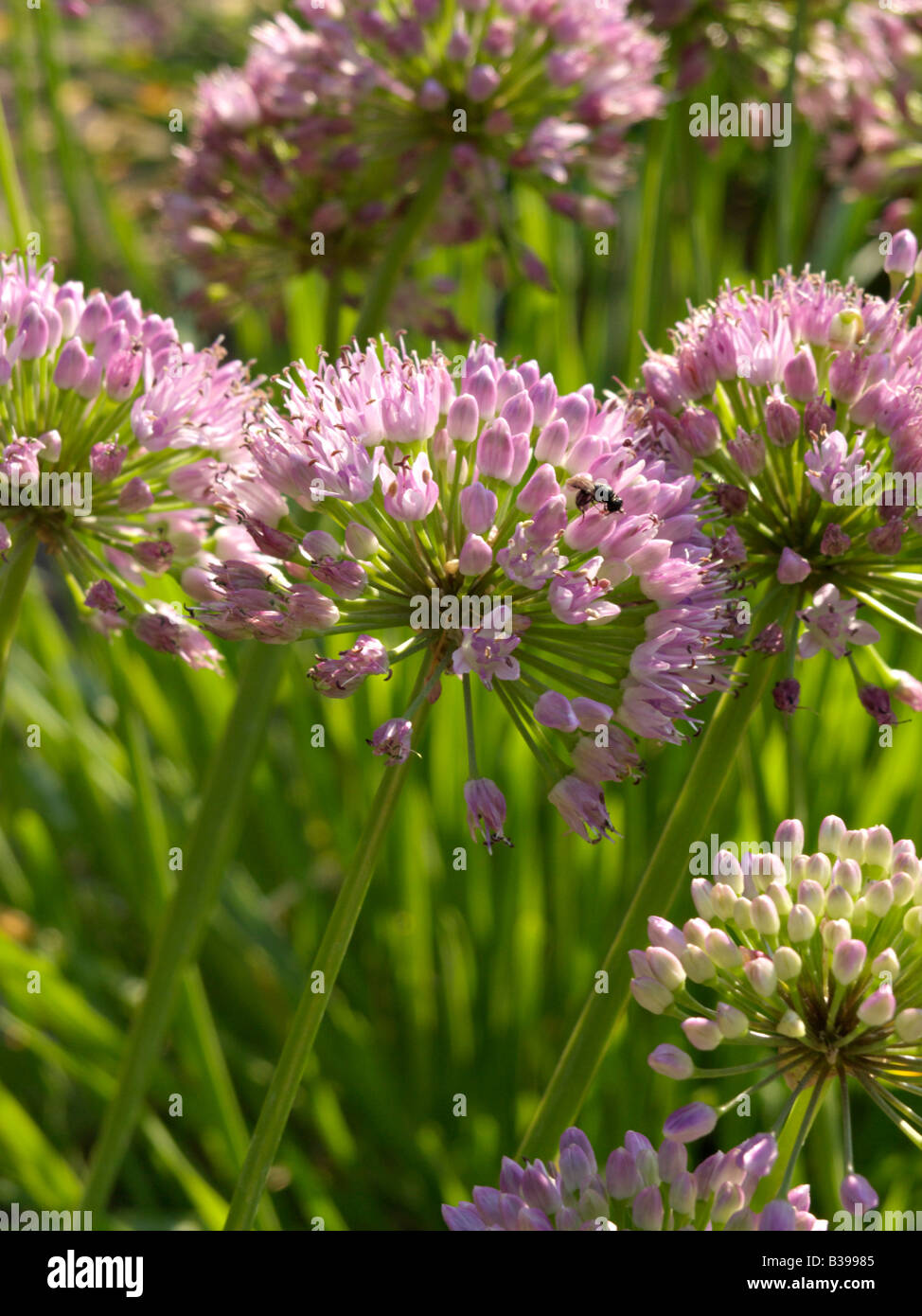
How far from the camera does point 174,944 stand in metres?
1.87

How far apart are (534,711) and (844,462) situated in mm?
438

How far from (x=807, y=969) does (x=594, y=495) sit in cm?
52

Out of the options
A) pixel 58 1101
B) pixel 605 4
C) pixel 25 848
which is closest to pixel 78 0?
pixel 605 4

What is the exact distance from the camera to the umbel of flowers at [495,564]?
4.51ft

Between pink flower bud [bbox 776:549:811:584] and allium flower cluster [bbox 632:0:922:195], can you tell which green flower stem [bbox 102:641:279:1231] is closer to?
pink flower bud [bbox 776:549:811:584]

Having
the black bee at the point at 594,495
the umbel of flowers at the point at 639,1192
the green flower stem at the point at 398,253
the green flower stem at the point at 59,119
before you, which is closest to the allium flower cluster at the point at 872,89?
the green flower stem at the point at 398,253

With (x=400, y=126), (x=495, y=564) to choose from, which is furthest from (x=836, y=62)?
(x=495, y=564)

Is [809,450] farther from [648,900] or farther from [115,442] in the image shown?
[115,442]

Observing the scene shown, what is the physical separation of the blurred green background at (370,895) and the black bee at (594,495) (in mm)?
915

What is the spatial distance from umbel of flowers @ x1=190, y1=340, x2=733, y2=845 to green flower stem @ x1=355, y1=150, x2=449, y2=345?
Answer: 747mm

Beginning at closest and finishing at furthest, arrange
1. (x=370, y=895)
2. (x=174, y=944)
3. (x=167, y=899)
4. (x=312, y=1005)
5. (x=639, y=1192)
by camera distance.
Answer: (x=639, y=1192), (x=312, y=1005), (x=174, y=944), (x=167, y=899), (x=370, y=895)

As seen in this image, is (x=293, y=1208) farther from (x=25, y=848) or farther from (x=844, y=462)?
(x=844, y=462)
